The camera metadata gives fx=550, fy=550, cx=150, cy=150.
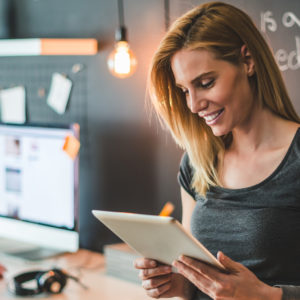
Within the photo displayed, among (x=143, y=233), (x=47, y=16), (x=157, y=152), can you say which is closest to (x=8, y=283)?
(x=157, y=152)

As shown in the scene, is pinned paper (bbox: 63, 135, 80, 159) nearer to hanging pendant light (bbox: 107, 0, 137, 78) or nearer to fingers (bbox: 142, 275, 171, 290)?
hanging pendant light (bbox: 107, 0, 137, 78)

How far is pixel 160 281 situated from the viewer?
4.32 feet

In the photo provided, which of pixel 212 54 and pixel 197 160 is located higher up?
pixel 212 54

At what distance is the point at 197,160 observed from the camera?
143 centimetres

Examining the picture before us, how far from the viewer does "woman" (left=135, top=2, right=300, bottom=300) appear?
1.21m

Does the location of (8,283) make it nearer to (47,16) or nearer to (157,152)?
(157,152)

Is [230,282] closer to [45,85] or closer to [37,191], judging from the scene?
[37,191]

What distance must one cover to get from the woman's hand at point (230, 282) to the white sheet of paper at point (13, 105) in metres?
1.57

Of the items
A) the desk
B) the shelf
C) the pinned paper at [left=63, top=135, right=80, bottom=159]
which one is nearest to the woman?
the desk

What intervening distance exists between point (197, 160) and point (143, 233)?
362mm

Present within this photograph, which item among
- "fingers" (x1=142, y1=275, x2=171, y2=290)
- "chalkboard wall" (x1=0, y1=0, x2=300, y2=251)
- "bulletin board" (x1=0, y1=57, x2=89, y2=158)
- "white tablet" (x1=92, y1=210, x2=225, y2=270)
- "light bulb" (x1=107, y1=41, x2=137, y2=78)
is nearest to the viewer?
"white tablet" (x1=92, y1=210, x2=225, y2=270)

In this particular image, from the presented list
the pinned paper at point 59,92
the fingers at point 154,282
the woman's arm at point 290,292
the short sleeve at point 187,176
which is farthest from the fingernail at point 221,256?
the pinned paper at point 59,92

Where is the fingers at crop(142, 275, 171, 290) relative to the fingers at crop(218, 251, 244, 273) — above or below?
below

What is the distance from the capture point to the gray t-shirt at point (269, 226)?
3.95 ft
